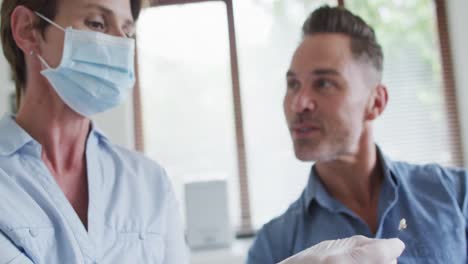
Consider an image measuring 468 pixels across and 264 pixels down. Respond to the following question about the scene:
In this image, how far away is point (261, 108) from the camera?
91.8 inches

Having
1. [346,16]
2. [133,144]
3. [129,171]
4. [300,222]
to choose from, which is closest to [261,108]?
[133,144]

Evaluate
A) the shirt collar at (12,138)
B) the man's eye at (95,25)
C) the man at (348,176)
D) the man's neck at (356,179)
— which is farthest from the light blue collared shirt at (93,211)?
the man's neck at (356,179)

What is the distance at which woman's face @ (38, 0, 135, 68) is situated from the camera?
1.01m

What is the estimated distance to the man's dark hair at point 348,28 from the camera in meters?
1.39

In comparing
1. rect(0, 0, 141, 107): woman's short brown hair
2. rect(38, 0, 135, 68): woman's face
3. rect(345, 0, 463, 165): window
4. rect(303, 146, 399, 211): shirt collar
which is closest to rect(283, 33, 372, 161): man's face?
rect(303, 146, 399, 211): shirt collar

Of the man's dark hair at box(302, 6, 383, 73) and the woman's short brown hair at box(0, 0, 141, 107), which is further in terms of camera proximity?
the man's dark hair at box(302, 6, 383, 73)

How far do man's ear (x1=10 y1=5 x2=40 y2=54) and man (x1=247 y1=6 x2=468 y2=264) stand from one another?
2.39 feet

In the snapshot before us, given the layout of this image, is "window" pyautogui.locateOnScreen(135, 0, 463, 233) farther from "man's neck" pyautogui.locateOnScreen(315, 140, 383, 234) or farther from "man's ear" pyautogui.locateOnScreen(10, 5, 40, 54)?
"man's ear" pyautogui.locateOnScreen(10, 5, 40, 54)

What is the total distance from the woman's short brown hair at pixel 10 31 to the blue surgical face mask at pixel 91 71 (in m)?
0.02

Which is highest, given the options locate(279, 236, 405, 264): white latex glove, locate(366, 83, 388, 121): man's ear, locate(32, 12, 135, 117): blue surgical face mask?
locate(32, 12, 135, 117): blue surgical face mask

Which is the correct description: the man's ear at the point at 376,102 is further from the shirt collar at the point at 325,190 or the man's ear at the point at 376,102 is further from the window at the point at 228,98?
the window at the point at 228,98

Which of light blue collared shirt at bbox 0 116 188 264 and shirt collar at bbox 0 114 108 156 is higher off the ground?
shirt collar at bbox 0 114 108 156

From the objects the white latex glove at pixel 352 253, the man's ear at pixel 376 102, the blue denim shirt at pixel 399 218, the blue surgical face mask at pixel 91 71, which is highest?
the blue surgical face mask at pixel 91 71

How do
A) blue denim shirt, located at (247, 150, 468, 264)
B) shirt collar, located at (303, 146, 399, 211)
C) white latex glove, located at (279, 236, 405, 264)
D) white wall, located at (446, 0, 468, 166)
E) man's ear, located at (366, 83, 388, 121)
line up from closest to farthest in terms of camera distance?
white latex glove, located at (279, 236, 405, 264) < blue denim shirt, located at (247, 150, 468, 264) < shirt collar, located at (303, 146, 399, 211) < man's ear, located at (366, 83, 388, 121) < white wall, located at (446, 0, 468, 166)
